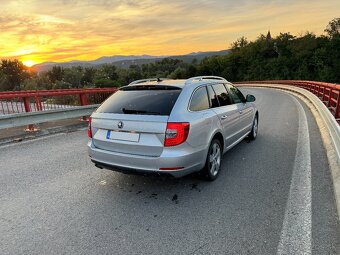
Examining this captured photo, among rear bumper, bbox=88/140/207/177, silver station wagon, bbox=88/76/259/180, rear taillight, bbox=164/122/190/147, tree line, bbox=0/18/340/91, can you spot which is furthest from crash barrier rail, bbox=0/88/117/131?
tree line, bbox=0/18/340/91

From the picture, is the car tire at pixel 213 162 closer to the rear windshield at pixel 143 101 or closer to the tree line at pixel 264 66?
the rear windshield at pixel 143 101

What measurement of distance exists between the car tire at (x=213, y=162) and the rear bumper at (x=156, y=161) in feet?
0.68

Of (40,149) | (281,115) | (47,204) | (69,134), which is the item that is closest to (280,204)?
(47,204)

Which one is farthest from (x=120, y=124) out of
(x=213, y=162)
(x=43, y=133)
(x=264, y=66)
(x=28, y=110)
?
(x=264, y=66)

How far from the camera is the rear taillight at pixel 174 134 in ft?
12.4

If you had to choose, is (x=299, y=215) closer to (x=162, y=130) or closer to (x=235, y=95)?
(x=162, y=130)

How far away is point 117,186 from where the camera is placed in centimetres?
449

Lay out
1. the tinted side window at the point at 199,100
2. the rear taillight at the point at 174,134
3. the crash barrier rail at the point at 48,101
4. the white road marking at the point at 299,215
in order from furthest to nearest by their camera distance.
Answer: the crash barrier rail at the point at 48,101
the tinted side window at the point at 199,100
the rear taillight at the point at 174,134
the white road marking at the point at 299,215

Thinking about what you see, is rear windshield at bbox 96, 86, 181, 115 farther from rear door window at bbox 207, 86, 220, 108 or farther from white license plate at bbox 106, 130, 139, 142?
rear door window at bbox 207, 86, 220, 108

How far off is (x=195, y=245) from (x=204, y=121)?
6.21ft

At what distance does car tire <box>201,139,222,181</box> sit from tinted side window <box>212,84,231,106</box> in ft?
2.94

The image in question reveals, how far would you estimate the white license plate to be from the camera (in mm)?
3942

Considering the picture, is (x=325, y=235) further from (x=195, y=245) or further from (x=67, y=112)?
(x=67, y=112)

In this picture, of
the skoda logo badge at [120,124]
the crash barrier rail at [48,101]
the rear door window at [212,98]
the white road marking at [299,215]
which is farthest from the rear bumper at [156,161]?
the crash barrier rail at [48,101]
